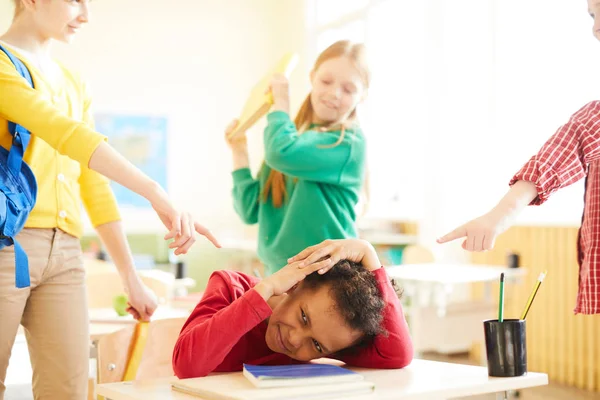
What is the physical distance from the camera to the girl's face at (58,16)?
1570 mm

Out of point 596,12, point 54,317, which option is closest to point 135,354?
point 54,317

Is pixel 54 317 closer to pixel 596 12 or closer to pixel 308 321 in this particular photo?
pixel 308 321

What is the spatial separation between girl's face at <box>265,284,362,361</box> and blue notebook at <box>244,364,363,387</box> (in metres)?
0.11

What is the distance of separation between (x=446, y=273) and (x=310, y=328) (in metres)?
3.16

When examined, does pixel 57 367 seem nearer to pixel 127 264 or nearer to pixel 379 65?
pixel 127 264

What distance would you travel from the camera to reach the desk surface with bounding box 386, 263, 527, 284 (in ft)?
13.9

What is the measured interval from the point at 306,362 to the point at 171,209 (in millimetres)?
421

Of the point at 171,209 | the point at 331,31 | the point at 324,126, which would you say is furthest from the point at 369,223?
the point at 171,209

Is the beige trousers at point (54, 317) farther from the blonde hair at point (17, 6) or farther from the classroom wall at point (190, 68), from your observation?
the classroom wall at point (190, 68)

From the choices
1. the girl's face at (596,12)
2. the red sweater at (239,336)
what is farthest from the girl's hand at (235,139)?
the girl's face at (596,12)

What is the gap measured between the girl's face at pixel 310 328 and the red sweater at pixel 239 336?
0.16ft

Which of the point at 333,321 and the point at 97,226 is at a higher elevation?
the point at 97,226

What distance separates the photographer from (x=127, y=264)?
1.88 metres

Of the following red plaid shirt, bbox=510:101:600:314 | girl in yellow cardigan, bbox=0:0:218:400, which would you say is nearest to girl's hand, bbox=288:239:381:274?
girl in yellow cardigan, bbox=0:0:218:400
